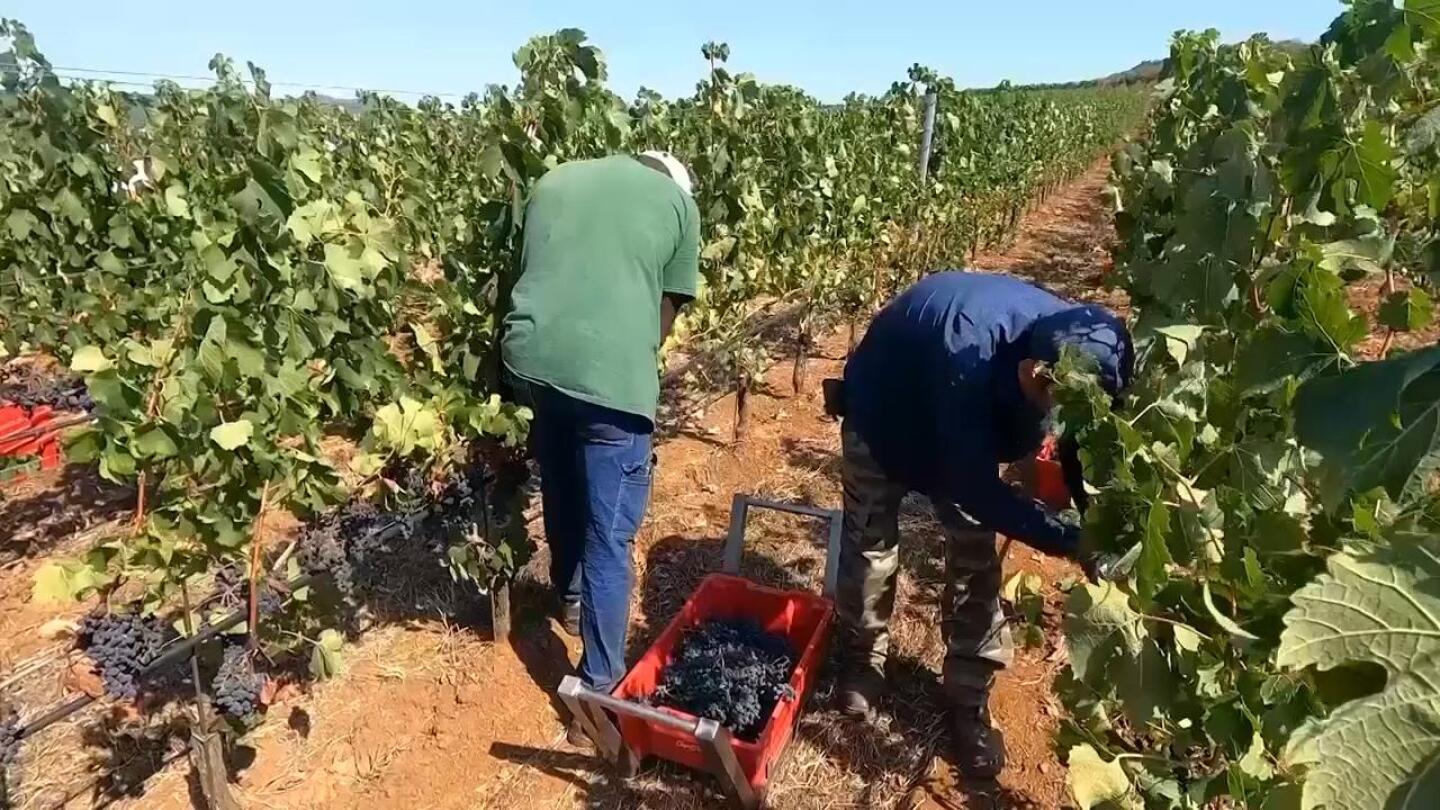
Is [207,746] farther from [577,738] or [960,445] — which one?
[960,445]

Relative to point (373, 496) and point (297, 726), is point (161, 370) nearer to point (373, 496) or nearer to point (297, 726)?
point (373, 496)

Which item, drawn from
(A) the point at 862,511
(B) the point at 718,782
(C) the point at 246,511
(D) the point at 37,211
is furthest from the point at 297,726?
(D) the point at 37,211

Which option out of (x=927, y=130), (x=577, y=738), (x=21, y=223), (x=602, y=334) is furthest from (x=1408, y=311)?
(x=927, y=130)

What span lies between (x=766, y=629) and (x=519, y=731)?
96 cm

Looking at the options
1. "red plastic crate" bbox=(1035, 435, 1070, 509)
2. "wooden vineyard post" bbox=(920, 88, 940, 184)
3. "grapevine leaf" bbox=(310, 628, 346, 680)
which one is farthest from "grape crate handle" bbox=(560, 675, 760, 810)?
"wooden vineyard post" bbox=(920, 88, 940, 184)

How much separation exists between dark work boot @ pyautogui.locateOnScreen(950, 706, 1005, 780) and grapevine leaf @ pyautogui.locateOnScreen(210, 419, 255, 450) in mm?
2365

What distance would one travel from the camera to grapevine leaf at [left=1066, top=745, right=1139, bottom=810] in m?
1.69

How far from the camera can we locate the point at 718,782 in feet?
9.72

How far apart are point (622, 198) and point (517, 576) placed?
1.67 meters

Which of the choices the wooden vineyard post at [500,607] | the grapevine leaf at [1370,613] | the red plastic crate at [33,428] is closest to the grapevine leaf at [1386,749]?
the grapevine leaf at [1370,613]

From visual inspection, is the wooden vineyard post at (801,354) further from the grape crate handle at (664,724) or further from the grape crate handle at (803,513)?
the grape crate handle at (664,724)

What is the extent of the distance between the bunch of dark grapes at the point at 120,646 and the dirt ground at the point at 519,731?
600 mm

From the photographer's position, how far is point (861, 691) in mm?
3260

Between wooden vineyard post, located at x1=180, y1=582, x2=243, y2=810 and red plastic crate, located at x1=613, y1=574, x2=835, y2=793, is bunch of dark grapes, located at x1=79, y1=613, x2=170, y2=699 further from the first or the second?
red plastic crate, located at x1=613, y1=574, x2=835, y2=793
